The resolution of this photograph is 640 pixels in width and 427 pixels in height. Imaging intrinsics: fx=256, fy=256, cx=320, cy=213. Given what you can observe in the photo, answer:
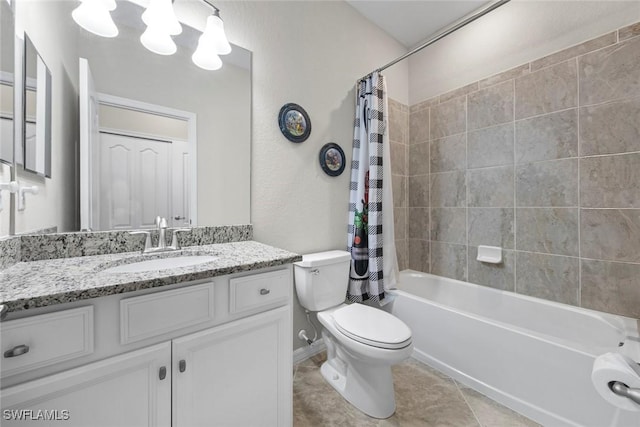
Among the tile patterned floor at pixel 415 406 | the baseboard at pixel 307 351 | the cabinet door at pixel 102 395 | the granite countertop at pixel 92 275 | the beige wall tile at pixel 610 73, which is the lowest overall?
the tile patterned floor at pixel 415 406

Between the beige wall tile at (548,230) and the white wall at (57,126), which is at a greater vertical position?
the white wall at (57,126)

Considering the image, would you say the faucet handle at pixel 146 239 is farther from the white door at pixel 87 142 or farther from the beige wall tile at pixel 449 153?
the beige wall tile at pixel 449 153

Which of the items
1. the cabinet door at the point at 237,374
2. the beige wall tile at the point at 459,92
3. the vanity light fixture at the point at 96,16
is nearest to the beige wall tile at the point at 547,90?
the beige wall tile at the point at 459,92

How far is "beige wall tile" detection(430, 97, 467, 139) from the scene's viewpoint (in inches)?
84.4

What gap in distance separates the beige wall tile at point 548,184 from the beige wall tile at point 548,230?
53 mm

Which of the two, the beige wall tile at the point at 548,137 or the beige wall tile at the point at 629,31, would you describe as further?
the beige wall tile at the point at 548,137

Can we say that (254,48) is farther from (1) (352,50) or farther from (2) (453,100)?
(2) (453,100)

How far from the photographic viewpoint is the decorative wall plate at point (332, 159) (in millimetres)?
1893

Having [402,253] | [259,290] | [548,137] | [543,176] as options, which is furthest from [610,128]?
[259,290]

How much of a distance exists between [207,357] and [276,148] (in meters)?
1.23

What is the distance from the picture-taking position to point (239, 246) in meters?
1.36

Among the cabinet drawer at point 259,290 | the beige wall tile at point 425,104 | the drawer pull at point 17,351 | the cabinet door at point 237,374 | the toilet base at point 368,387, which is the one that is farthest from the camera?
the beige wall tile at point 425,104

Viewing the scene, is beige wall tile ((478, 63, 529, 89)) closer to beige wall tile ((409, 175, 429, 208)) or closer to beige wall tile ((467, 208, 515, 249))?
beige wall tile ((409, 175, 429, 208))

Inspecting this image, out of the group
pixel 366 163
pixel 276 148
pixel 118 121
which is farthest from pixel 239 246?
pixel 366 163
